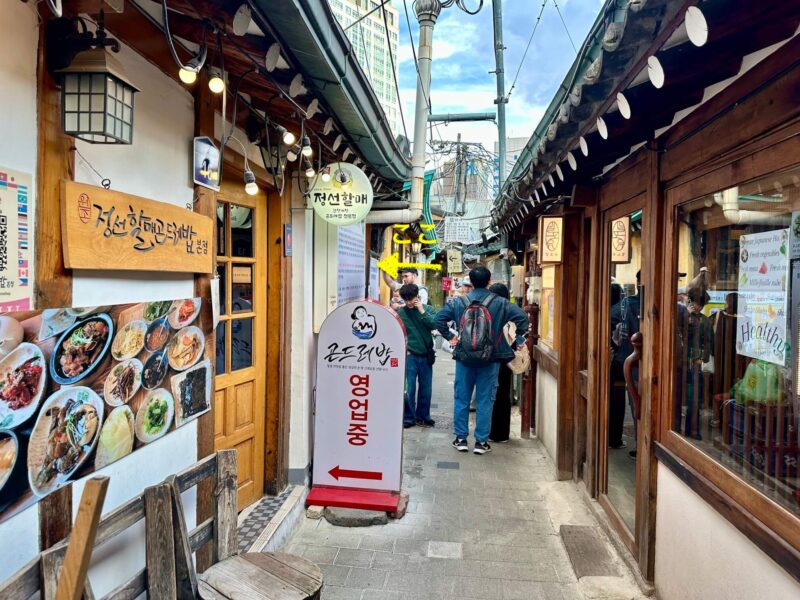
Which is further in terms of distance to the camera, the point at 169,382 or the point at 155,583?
the point at 169,382

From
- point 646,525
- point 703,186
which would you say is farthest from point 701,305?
point 646,525

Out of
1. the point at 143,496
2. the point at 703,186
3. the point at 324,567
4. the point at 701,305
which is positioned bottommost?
the point at 324,567

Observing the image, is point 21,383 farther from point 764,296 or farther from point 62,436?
point 764,296

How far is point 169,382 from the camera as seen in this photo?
288cm

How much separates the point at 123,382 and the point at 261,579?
115cm

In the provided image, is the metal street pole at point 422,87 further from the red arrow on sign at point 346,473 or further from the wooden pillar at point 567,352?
the red arrow on sign at point 346,473

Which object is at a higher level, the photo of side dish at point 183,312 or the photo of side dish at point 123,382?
the photo of side dish at point 183,312

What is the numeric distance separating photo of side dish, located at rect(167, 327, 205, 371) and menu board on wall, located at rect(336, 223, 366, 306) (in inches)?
97.4

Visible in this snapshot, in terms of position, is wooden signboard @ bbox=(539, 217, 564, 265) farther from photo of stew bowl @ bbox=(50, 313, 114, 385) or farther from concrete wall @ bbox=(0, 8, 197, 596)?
photo of stew bowl @ bbox=(50, 313, 114, 385)

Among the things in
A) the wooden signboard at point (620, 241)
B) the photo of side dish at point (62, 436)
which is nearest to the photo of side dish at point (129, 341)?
the photo of side dish at point (62, 436)

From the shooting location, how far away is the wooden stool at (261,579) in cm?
251

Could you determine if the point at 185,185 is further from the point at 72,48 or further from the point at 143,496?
the point at 143,496

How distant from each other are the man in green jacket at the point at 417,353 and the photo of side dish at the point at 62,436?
5.20 m

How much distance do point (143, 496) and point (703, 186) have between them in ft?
10.2
